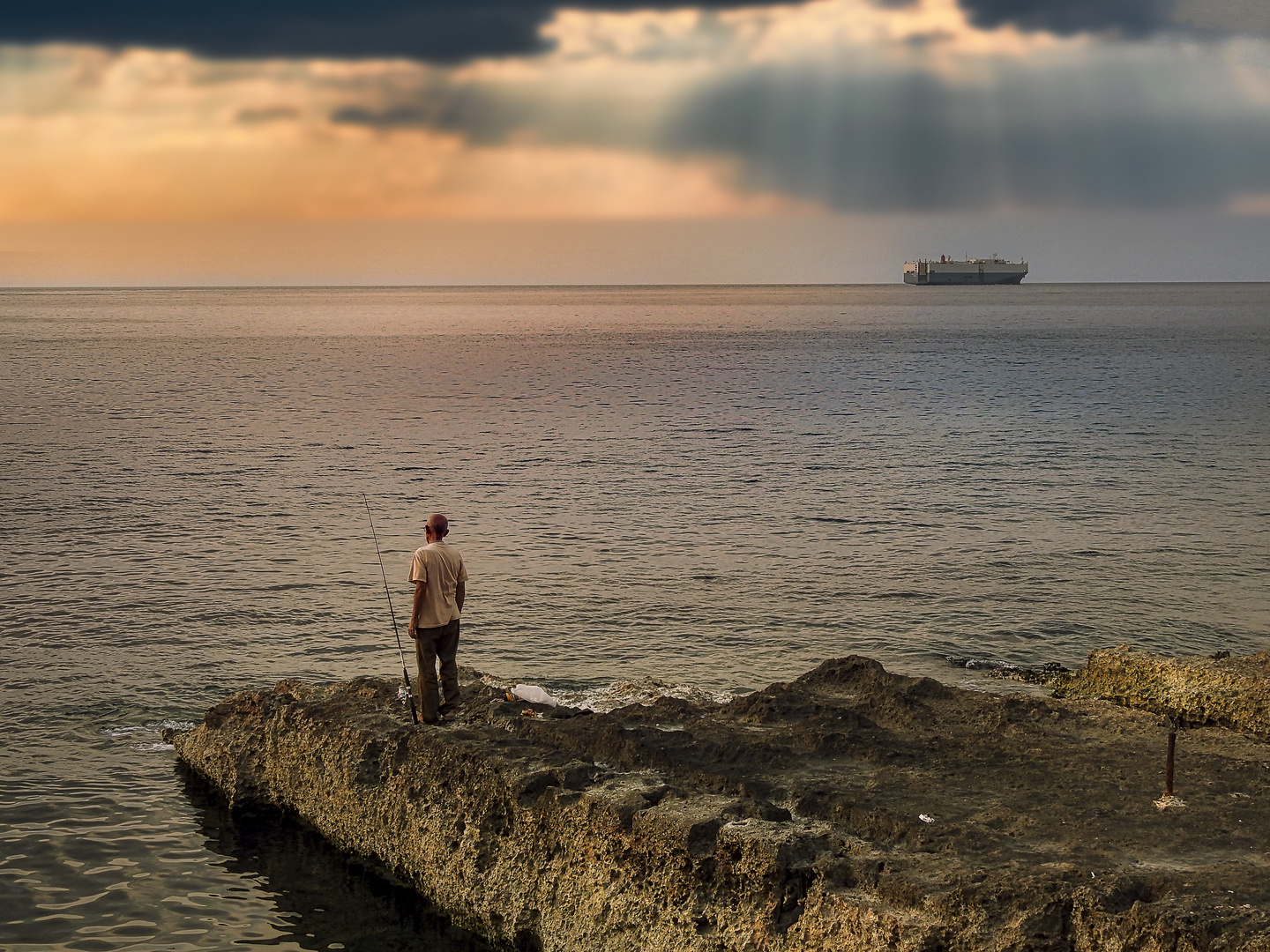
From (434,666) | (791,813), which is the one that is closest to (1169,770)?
(791,813)

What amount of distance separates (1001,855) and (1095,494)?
2379cm

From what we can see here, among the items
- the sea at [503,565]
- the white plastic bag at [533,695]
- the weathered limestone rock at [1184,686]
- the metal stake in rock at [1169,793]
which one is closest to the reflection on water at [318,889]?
the sea at [503,565]

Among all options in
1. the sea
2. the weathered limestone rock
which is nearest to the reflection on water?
the sea

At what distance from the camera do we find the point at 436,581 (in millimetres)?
10672

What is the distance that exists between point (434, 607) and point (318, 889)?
2.58 m

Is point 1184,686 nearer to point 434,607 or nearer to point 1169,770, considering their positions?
point 1169,770

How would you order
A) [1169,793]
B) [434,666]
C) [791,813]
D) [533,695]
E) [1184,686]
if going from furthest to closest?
[1184,686] < [533,695] < [434,666] < [1169,793] < [791,813]

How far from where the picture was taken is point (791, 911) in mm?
7695

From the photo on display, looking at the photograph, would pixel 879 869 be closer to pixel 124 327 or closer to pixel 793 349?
pixel 793 349

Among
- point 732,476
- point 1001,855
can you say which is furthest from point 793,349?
point 1001,855

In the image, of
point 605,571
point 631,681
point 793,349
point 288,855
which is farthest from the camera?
point 793,349

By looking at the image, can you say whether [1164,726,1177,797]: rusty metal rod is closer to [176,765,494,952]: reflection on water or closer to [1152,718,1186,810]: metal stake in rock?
[1152,718,1186,810]: metal stake in rock

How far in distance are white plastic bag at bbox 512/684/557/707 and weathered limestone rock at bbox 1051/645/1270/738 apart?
6.08 meters

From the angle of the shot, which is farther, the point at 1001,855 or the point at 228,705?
the point at 228,705
